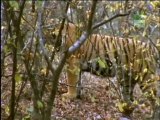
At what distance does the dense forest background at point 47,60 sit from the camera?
2.87 metres

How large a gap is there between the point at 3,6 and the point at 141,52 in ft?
12.3

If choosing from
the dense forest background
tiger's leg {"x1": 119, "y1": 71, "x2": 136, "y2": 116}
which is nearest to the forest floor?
the dense forest background

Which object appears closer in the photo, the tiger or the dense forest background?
the dense forest background

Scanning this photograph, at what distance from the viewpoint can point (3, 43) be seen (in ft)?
9.75

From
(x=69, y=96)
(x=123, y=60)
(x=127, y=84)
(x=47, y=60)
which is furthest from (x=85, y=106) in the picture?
(x=47, y=60)

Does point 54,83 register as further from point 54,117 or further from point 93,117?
point 93,117

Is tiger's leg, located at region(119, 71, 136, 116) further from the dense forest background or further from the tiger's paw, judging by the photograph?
the tiger's paw

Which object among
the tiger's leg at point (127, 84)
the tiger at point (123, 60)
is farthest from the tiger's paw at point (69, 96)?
the tiger's leg at point (127, 84)

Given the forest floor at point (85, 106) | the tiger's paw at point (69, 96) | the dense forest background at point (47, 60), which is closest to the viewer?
the dense forest background at point (47, 60)

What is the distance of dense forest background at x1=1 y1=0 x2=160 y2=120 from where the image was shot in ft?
9.40

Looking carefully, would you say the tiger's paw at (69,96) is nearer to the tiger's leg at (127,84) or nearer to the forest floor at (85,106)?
the forest floor at (85,106)

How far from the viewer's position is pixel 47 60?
2.68 m

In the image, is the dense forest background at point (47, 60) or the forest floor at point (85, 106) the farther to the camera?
the forest floor at point (85, 106)

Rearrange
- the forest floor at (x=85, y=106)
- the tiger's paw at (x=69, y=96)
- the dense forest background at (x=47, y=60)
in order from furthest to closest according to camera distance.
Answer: the tiger's paw at (x=69, y=96)
the forest floor at (x=85, y=106)
the dense forest background at (x=47, y=60)
